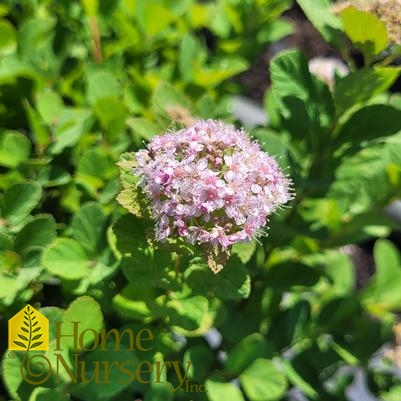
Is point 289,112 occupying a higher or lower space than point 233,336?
higher

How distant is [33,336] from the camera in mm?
741

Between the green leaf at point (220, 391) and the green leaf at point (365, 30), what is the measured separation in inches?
18.7

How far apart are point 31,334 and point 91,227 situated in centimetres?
16

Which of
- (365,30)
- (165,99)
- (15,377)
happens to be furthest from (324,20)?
(15,377)

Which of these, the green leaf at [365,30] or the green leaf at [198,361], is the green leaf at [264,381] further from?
the green leaf at [365,30]

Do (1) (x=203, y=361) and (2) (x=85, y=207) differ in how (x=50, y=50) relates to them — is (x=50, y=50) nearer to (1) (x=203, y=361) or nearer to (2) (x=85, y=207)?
(2) (x=85, y=207)

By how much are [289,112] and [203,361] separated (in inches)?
14.8

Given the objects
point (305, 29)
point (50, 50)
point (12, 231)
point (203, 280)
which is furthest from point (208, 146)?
point (305, 29)

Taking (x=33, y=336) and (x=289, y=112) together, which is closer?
(x=33, y=336)

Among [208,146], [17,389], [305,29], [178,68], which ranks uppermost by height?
[208,146]

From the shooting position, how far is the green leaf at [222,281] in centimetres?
74

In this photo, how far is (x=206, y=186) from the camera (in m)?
0.64

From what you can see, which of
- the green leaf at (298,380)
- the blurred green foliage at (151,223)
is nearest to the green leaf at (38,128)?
the blurred green foliage at (151,223)

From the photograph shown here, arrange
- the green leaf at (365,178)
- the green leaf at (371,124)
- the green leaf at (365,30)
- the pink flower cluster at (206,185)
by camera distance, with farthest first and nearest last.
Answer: the green leaf at (365,178) < the green leaf at (371,124) < the green leaf at (365,30) < the pink flower cluster at (206,185)
